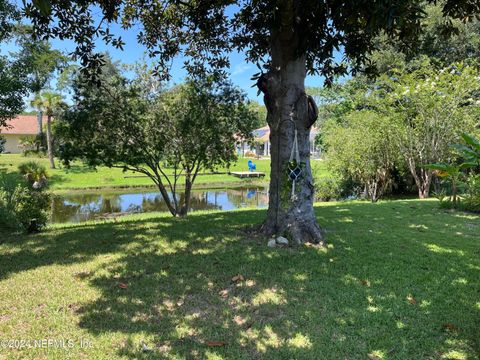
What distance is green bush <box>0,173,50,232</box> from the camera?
7.20 meters

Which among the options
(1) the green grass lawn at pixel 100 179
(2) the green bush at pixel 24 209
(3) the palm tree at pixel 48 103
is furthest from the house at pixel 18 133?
(2) the green bush at pixel 24 209

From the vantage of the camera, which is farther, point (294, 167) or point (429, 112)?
point (429, 112)

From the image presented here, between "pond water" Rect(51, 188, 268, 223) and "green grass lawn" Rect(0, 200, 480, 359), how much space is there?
10.7m

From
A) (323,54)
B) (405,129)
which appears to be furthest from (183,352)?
(405,129)

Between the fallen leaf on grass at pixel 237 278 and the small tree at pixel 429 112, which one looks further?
the small tree at pixel 429 112

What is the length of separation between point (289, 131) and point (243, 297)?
3.05 meters

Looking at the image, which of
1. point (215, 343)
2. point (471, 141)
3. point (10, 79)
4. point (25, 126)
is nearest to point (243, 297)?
point (215, 343)

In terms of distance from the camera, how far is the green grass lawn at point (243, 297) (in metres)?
2.92

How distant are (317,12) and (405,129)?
10408mm

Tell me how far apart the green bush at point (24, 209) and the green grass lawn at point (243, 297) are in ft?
3.98

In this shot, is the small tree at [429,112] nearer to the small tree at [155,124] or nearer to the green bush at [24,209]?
the small tree at [155,124]

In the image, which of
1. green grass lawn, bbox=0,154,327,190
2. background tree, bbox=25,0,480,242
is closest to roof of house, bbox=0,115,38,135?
green grass lawn, bbox=0,154,327,190

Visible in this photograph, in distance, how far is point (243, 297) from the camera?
3736 mm

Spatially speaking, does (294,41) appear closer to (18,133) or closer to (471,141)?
(471,141)
